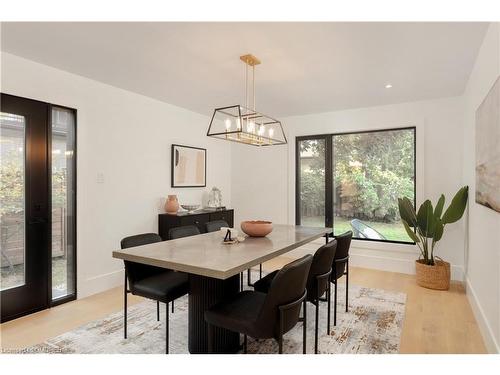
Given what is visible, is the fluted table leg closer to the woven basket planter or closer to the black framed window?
the woven basket planter

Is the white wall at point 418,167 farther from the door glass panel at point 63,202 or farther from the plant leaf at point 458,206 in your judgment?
the door glass panel at point 63,202

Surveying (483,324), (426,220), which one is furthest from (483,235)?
(426,220)

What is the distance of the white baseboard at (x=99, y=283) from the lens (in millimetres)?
3430

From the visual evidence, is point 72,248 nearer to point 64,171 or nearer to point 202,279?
point 64,171

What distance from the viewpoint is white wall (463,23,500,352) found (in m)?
2.17

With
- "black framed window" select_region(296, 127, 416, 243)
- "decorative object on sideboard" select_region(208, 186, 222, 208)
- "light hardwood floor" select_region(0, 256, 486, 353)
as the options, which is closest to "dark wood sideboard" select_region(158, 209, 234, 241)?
"decorative object on sideboard" select_region(208, 186, 222, 208)

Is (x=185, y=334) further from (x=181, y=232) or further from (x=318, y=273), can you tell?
(x=318, y=273)

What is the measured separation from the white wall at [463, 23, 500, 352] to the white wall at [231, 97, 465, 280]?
18.5 inches

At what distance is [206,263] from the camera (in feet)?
5.99

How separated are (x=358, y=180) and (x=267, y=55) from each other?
281 cm

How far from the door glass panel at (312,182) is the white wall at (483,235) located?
206cm

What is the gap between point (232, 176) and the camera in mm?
5941
